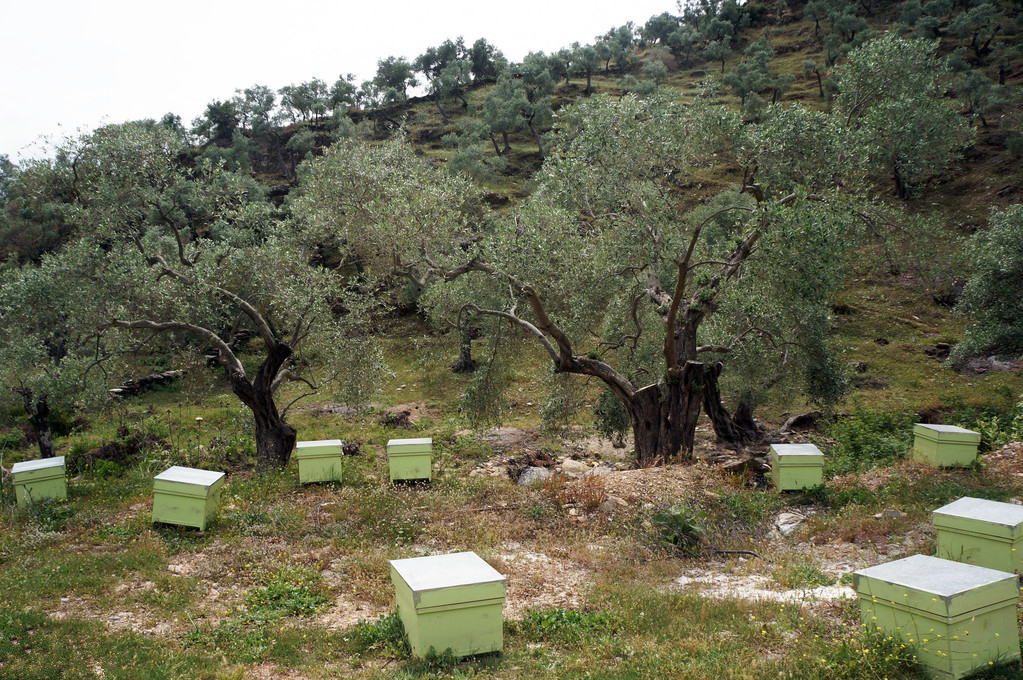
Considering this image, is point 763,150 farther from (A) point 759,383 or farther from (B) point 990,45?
(B) point 990,45

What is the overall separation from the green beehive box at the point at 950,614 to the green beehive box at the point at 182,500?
1065 centimetres

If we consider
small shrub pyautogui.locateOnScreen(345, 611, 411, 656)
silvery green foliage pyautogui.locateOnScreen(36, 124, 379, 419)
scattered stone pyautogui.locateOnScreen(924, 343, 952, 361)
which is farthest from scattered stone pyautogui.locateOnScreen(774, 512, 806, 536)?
scattered stone pyautogui.locateOnScreen(924, 343, 952, 361)

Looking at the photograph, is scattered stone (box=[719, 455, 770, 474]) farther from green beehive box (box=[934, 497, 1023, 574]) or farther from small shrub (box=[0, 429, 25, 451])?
small shrub (box=[0, 429, 25, 451])

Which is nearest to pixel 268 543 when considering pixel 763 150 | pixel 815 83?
pixel 763 150

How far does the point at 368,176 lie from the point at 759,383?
13.0m

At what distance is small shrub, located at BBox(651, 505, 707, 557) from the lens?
34.5 feet

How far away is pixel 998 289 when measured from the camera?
1892cm

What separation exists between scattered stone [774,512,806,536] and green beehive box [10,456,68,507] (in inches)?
564

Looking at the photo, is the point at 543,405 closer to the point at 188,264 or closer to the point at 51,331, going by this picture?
the point at 188,264

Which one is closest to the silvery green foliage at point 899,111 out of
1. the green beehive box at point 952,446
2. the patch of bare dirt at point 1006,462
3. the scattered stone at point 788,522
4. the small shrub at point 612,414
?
the green beehive box at point 952,446

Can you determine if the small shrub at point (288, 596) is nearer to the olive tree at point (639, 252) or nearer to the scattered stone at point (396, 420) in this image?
the olive tree at point (639, 252)

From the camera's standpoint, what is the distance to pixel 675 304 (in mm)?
14125

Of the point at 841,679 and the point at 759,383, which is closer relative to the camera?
the point at 841,679

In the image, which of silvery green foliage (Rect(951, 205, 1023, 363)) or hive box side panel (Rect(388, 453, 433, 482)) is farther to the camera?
silvery green foliage (Rect(951, 205, 1023, 363))
